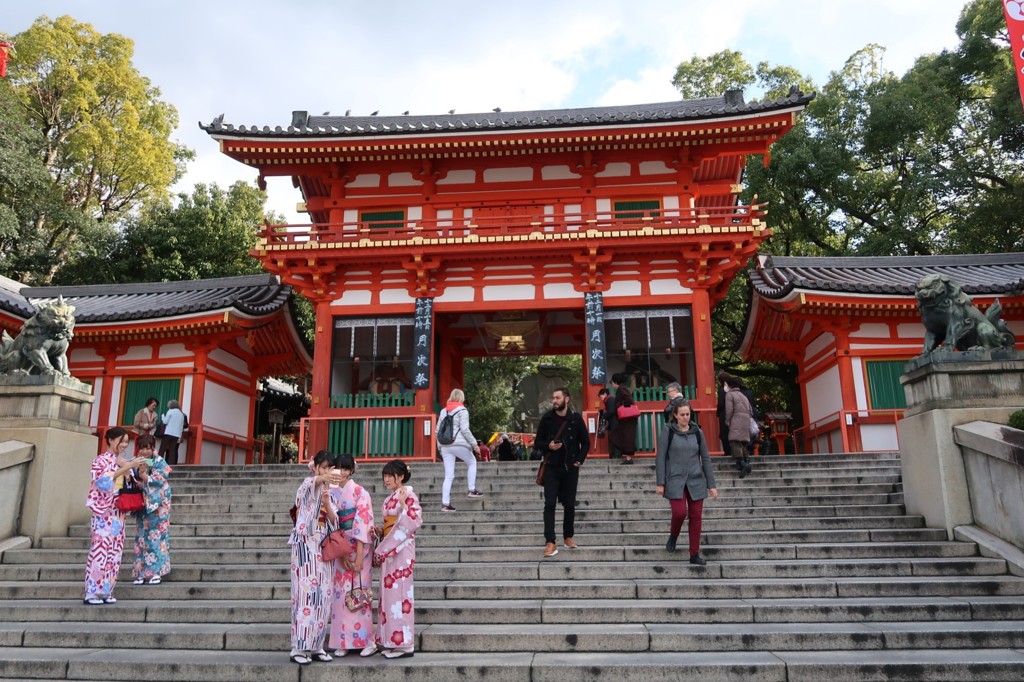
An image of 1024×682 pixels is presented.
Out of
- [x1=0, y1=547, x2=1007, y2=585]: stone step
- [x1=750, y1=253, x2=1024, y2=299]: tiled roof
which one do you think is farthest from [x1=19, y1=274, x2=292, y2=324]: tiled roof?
[x1=750, y1=253, x2=1024, y2=299]: tiled roof

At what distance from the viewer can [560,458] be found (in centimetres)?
695

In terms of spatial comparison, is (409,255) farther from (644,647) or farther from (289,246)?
(644,647)

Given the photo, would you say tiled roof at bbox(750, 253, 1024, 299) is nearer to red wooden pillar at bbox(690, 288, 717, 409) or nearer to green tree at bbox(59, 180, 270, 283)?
red wooden pillar at bbox(690, 288, 717, 409)

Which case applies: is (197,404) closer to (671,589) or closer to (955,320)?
(671,589)

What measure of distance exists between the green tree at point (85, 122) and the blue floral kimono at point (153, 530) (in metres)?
22.0

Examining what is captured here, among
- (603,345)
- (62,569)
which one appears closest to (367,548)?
(62,569)

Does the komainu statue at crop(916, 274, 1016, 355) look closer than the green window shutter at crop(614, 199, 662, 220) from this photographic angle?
Yes

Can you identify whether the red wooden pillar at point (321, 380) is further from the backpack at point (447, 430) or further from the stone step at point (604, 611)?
the stone step at point (604, 611)

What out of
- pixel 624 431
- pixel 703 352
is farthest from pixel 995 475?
pixel 703 352

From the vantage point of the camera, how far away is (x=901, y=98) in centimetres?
2250

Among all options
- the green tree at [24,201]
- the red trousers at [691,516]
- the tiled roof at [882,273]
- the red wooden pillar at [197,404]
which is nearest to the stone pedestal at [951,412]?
the red trousers at [691,516]

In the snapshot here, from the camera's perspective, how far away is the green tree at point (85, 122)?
25562mm

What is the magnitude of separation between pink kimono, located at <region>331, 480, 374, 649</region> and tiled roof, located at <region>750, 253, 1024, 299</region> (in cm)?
1099

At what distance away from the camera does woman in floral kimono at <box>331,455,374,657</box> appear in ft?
15.9
